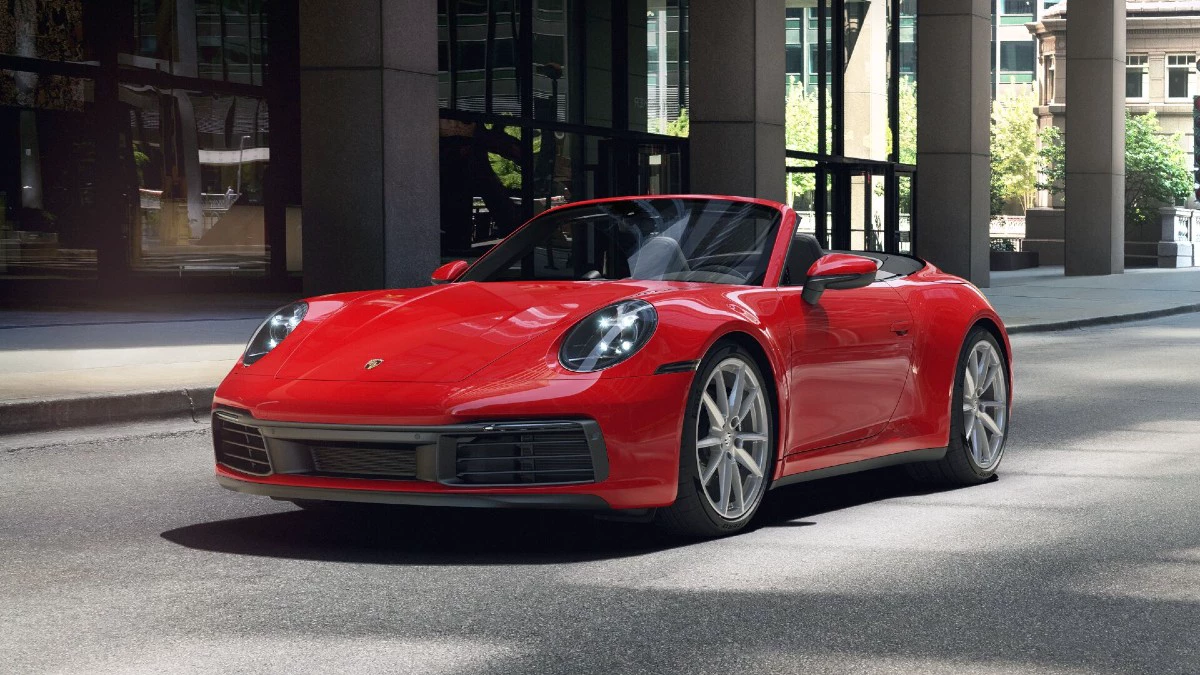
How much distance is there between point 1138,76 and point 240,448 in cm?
8890

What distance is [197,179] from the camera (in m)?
22.8

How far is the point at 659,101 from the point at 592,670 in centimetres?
2437

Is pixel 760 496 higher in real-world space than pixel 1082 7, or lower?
lower

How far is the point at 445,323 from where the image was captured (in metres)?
6.04

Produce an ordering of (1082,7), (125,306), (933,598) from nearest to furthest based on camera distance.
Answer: (933,598) → (125,306) → (1082,7)

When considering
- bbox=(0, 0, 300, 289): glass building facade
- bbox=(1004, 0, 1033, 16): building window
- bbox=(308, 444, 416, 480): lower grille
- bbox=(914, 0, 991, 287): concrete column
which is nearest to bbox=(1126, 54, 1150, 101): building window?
bbox=(1004, 0, 1033, 16): building window

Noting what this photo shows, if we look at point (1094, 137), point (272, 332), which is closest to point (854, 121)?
point (1094, 137)

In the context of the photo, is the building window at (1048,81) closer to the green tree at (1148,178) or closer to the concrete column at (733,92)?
the green tree at (1148,178)

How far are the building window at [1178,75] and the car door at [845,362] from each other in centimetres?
8555

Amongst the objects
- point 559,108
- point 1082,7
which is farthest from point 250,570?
point 1082,7

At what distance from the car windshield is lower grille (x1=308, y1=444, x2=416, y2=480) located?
1416mm

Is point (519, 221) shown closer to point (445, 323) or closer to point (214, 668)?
point (445, 323)

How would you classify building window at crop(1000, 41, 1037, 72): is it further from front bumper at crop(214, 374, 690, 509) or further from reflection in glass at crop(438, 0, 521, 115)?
front bumper at crop(214, 374, 690, 509)

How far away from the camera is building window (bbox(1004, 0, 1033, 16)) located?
423 feet
